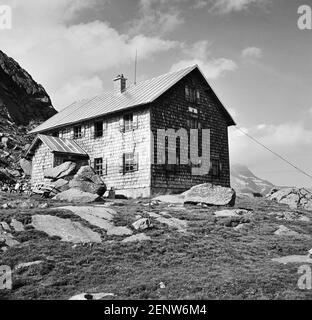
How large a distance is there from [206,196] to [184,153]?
7.31 metres

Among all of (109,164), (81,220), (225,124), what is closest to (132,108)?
(109,164)

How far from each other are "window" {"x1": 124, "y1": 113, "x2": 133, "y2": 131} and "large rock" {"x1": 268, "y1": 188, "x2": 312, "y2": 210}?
44.6 feet

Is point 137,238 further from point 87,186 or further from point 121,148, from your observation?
point 121,148

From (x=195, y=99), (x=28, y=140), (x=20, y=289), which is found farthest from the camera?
(x=28, y=140)

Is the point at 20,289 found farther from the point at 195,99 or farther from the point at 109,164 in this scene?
the point at 195,99

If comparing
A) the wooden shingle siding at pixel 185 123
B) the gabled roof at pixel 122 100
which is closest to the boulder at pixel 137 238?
the wooden shingle siding at pixel 185 123

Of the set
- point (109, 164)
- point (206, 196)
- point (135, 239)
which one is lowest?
point (135, 239)

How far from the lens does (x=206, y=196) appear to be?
82.6 ft

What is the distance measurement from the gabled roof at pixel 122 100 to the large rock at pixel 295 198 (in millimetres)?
7890

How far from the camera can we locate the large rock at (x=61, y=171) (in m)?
29.8

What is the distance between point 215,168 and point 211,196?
965 centimetres

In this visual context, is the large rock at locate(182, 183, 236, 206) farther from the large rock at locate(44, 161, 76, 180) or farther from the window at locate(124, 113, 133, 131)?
the large rock at locate(44, 161, 76, 180)

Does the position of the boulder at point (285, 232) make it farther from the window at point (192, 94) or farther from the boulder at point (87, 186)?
the window at point (192, 94)

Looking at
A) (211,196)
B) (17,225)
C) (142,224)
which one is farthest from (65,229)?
(211,196)
